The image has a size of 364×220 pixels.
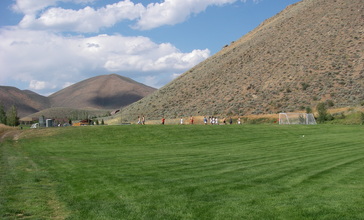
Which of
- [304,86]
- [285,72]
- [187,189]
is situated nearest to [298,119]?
[304,86]

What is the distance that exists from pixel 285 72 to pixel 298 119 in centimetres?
2604

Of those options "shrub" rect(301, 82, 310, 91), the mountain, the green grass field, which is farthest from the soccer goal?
the green grass field

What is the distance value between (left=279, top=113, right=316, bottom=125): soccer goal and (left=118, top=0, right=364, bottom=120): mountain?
441 inches

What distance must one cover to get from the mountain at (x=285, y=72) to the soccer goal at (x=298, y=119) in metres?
11.2

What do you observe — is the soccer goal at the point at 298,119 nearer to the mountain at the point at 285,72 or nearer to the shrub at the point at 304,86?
the mountain at the point at 285,72

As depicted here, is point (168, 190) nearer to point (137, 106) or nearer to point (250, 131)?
point (250, 131)

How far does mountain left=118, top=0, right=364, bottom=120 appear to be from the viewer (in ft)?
231

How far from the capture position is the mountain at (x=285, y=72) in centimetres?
7044

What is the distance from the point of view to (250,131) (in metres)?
41.8

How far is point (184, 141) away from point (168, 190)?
23309mm

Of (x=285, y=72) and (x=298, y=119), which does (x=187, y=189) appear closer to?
(x=298, y=119)

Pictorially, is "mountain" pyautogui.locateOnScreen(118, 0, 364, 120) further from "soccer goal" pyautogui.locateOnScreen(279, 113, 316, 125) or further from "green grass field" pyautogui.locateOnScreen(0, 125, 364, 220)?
"green grass field" pyautogui.locateOnScreen(0, 125, 364, 220)

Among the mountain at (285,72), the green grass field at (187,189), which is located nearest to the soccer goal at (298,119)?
the mountain at (285,72)

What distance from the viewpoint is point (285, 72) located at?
3103 inches
